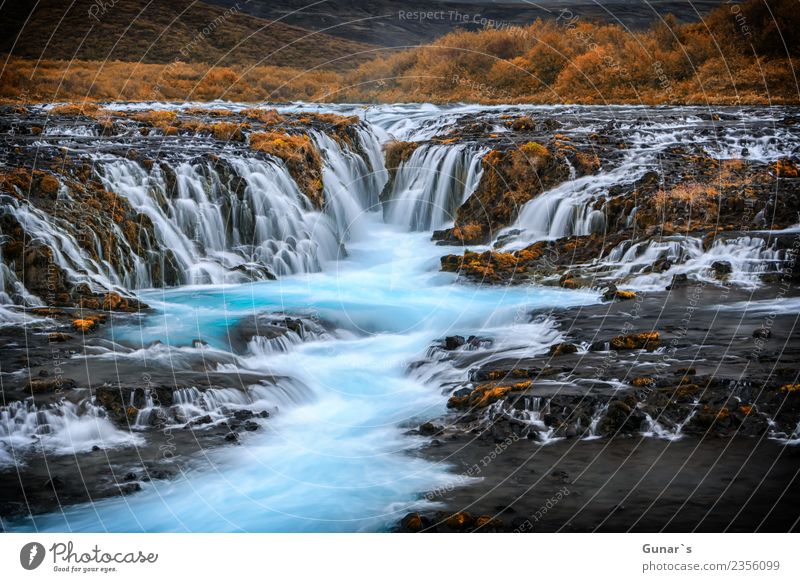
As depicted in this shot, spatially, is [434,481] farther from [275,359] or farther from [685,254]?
[685,254]

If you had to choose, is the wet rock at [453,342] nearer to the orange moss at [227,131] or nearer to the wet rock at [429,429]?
the wet rock at [429,429]

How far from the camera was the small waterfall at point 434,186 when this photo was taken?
2120 centimetres

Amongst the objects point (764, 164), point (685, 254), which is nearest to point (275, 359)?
point (685, 254)

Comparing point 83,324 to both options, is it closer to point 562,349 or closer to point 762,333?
point 562,349

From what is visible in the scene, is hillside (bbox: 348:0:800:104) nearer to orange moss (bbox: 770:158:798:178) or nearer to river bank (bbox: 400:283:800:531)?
orange moss (bbox: 770:158:798:178)

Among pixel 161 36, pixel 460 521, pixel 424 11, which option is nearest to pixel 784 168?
pixel 460 521

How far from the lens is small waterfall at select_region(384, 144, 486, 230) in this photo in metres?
21.2

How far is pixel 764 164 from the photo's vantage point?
796 inches

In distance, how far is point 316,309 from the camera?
1505 centimetres

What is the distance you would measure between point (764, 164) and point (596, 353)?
35.3 ft

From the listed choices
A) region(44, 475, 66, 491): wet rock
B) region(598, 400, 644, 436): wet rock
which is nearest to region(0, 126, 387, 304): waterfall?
region(44, 475, 66, 491): wet rock
